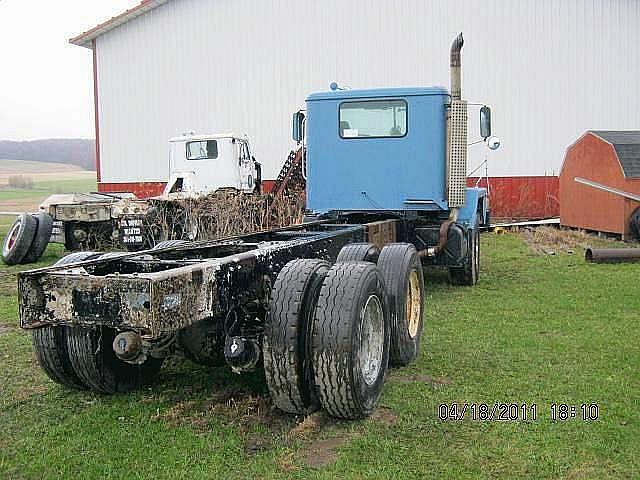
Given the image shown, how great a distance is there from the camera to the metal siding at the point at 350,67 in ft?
66.3

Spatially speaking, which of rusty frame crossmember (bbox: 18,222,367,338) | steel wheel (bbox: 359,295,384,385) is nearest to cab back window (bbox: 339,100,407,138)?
steel wheel (bbox: 359,295,384,385)

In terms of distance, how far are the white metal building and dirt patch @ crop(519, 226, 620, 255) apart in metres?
5.20

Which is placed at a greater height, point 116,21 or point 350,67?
point 116,21

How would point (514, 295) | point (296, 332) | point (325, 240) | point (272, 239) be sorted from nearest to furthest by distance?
point (296, 332) < point (325, 240) < point (272, 239) < point (514, 295)

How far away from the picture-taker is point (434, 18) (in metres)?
20.9

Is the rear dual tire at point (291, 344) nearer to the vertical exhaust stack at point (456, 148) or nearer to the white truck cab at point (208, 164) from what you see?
the vertical exhaust stack at point (456, 148)

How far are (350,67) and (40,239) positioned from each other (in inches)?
445

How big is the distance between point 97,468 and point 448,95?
6.40m

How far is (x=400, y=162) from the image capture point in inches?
355

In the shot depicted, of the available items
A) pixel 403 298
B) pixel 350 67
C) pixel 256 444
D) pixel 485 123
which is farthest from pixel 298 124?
pixel 350 67

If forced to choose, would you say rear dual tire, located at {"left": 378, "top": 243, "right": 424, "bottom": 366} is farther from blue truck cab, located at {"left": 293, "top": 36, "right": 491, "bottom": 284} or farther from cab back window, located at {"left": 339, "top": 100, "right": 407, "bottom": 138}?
cab back window, located at {"left": 339, "top": 100, "right": 407, "bottom": 138}

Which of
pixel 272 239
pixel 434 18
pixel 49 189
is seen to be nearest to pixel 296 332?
pixel 272 239

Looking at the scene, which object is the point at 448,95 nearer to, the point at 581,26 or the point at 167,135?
the point at 581,26

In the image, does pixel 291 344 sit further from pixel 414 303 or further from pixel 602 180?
pixel 602 180
